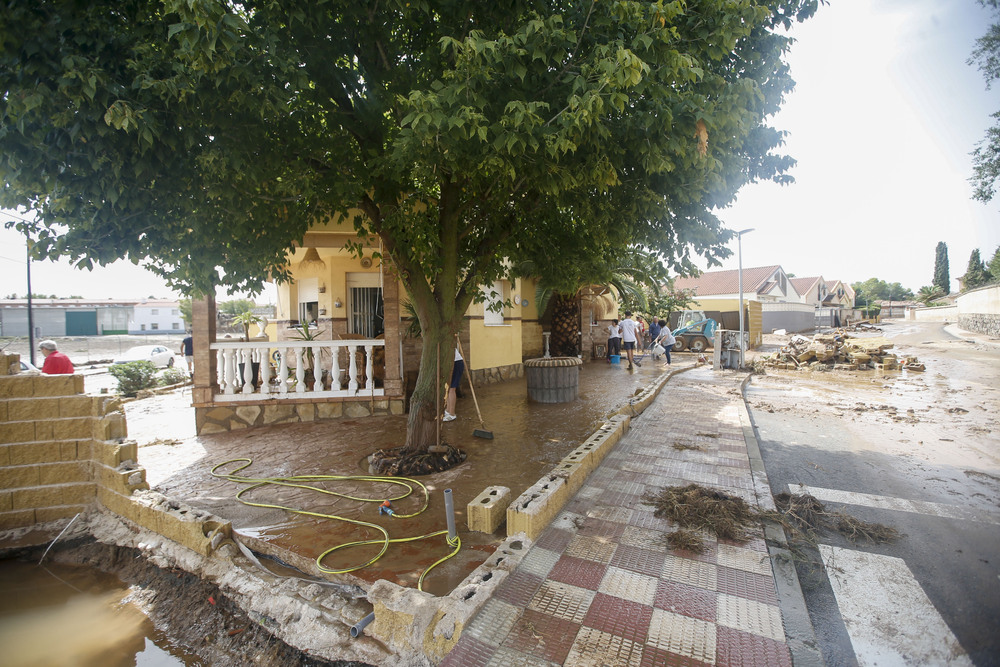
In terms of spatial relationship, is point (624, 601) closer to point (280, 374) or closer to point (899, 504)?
point (899, 504)

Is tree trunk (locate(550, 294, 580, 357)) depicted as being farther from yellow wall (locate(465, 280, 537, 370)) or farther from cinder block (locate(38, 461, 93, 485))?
cinder block (locate(38, 461, 93, 485))

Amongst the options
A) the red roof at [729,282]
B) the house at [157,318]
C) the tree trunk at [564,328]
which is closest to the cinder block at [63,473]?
the tree trunk at [564,328]

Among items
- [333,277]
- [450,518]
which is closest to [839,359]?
[333,277]

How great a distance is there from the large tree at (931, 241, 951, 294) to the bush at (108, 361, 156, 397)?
100m

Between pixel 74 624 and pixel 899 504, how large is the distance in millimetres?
6984

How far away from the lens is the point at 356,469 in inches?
226

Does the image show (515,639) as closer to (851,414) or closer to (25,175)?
(25,175)

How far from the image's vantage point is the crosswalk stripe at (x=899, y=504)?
426 centimetres

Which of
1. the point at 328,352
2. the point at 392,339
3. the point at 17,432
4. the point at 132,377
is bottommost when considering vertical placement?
the point at 132,377

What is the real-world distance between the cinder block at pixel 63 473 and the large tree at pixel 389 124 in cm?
212

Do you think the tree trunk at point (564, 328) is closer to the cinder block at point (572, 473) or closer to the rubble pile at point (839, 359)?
the rubble pile at point (839, 359)

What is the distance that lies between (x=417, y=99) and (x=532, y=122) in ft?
2.77

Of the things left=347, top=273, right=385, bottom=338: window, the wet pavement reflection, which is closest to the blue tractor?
the wet pavement reflection

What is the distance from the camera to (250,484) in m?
5.22
